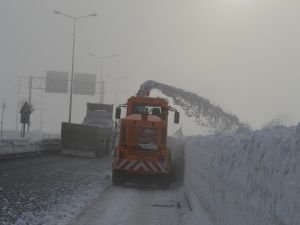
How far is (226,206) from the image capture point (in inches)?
270

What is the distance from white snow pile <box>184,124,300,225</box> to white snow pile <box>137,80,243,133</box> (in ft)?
90.9

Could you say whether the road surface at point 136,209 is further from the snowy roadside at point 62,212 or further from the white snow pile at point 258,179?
the white snow pile at point 258,179

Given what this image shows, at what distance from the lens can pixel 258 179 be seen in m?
5.02

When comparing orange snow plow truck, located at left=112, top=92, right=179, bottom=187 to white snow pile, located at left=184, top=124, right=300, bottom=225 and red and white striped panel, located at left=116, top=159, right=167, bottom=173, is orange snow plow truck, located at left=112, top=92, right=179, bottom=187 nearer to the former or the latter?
red and white striped panel, located at left=116, top=159, right=167, bottom=173

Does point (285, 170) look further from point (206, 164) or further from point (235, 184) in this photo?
point (206, 164)

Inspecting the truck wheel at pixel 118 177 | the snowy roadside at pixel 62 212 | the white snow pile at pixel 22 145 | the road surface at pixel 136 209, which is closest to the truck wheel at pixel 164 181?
the road surface at pixel 136 209

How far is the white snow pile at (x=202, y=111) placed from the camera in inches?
1416

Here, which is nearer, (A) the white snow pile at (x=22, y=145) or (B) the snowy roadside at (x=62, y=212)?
(B) the snowy roadside at (x=62, y=212)

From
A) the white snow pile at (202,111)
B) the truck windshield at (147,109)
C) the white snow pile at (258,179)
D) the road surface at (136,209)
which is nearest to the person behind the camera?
the white snow pile at (258,179)

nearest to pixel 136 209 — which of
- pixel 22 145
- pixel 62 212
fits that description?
pixel 62 212

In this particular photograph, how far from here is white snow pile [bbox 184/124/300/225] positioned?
3.97 m

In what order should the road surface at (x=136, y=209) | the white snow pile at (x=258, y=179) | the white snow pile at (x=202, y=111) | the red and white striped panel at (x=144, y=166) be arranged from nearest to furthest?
the white snow pile at (x=258, y=179) → the road surface at (x=136, y=209) → the red and white striped panel at (x=144, y=166) → the white snow pile at (x=202, y=111)

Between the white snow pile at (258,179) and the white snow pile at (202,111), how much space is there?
2770 centimetres

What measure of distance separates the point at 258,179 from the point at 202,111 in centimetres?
3183
